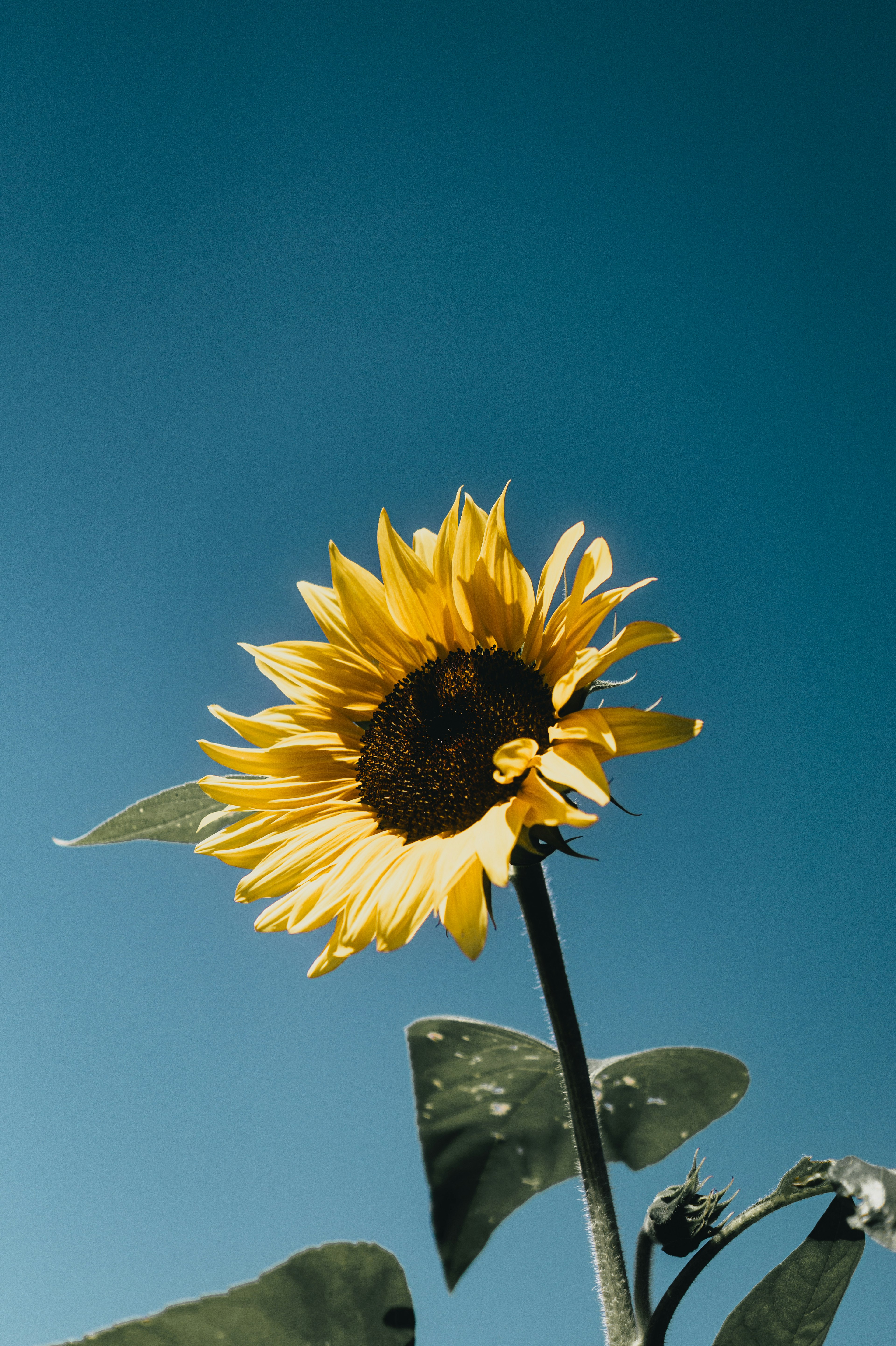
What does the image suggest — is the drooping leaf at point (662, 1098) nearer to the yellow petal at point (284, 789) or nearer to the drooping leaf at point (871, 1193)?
the drooping leaf at point (871, 1193)

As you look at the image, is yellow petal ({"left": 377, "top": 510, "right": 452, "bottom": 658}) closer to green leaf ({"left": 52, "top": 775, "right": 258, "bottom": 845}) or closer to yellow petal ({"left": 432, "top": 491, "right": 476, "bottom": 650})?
yellow petal ({"left": 432, "top": 491, "right": 476, "bottom": 650})

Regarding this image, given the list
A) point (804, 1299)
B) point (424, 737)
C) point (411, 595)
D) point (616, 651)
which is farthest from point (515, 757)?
point (804, 1299)

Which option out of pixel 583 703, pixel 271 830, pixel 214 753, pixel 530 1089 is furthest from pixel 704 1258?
pixel 214 753

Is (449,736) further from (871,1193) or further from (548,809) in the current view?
(871,1193)

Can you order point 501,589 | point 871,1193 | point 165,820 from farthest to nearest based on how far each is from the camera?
point 501,589 → point 165,820 → point 871,1193

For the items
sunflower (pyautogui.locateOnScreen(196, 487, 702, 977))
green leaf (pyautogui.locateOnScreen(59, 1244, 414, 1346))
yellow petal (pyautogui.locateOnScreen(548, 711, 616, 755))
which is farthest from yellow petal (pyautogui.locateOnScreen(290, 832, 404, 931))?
green leaf (pyautogui.locateOnScreen(59, 1244, 414, 1346))

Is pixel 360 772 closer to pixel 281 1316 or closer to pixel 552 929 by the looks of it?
pixel 552 929
